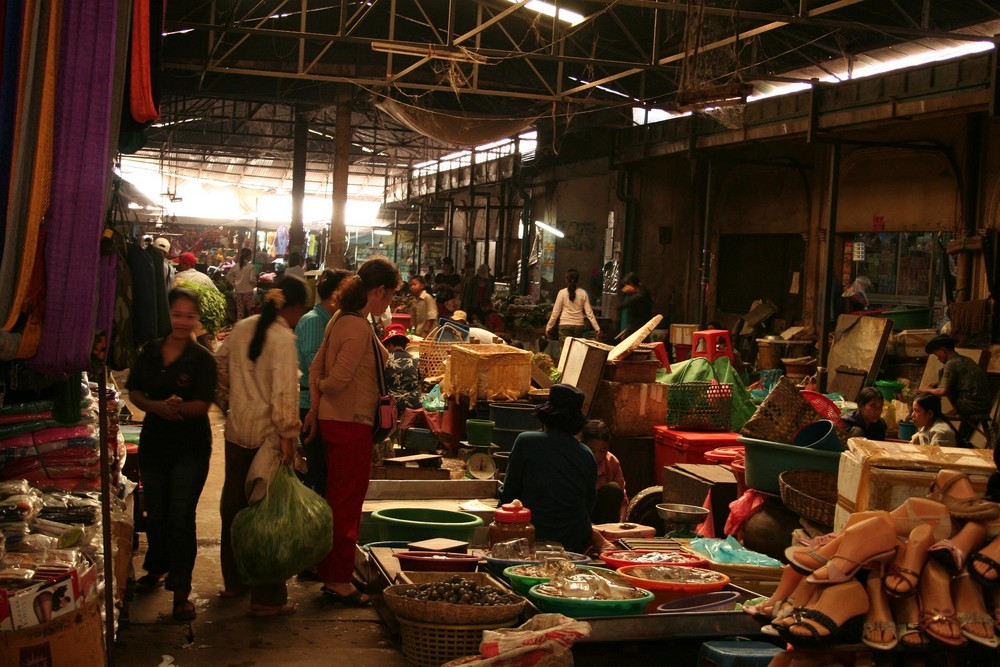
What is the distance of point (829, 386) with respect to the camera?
14.4 metres

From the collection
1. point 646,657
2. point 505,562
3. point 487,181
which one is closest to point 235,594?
point 505,562

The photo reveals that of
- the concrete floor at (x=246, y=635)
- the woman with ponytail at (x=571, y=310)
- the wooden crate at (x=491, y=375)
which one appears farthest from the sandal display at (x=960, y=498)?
the woman with ponytail at (x=571, y=310)

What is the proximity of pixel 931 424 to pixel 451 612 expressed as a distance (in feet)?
19.4

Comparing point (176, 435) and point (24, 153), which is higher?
point (24, 153)

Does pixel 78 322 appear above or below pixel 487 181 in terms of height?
below

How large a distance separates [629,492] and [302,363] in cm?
347

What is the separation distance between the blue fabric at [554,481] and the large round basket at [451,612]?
4.05 feet

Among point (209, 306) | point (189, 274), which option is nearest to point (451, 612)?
point (209, 306)

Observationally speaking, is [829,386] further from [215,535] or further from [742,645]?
[742,645]

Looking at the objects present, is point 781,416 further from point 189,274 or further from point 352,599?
point 189,274

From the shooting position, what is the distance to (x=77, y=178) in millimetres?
3244

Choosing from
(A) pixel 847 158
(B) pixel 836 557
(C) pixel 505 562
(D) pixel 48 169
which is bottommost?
(C) pixel 505 562

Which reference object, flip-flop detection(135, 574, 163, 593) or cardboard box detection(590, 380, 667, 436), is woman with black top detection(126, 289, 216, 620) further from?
cardboard box detection(590, 380, 667, 436)

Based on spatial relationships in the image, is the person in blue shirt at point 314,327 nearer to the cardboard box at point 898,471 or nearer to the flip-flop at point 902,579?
the cardboard box at point 898,471
